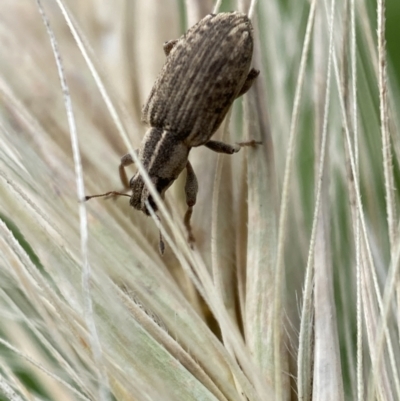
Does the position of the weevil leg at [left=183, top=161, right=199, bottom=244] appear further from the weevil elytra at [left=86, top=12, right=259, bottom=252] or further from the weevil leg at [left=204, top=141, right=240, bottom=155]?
the weevil leg at [left=204, top=141, right=240, bottom=155]

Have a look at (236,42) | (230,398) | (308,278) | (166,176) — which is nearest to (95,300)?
(230,398)

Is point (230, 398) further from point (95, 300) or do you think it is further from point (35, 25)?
Result: point (35, 25)

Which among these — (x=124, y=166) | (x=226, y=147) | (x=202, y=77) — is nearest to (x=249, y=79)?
(x=226, y=147)

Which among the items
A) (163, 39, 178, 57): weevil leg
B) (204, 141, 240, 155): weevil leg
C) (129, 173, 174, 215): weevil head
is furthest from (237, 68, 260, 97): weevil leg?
(129, 173, 174, 215): weevil head

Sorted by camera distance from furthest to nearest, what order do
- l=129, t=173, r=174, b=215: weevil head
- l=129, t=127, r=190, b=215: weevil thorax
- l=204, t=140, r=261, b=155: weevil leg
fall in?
1. l=129, t=127, r=190, b=215: weevil thorax
2. l=129, t=173, r=174, b=215: weevil head
3. l=204, t=140, r=261, b=155: weevil leg

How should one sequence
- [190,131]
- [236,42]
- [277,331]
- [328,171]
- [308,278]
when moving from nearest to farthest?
[308,278] → [277,331] → [328,171] → [236,42] → [190,131]

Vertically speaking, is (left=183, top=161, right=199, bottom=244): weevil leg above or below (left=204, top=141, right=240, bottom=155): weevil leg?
below

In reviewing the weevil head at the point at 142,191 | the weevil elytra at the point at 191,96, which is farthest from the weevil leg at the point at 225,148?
the weevil head at the point at 142,191

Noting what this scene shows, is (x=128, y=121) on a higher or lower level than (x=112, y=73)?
lower

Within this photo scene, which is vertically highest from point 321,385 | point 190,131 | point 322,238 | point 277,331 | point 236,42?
point 236,42
